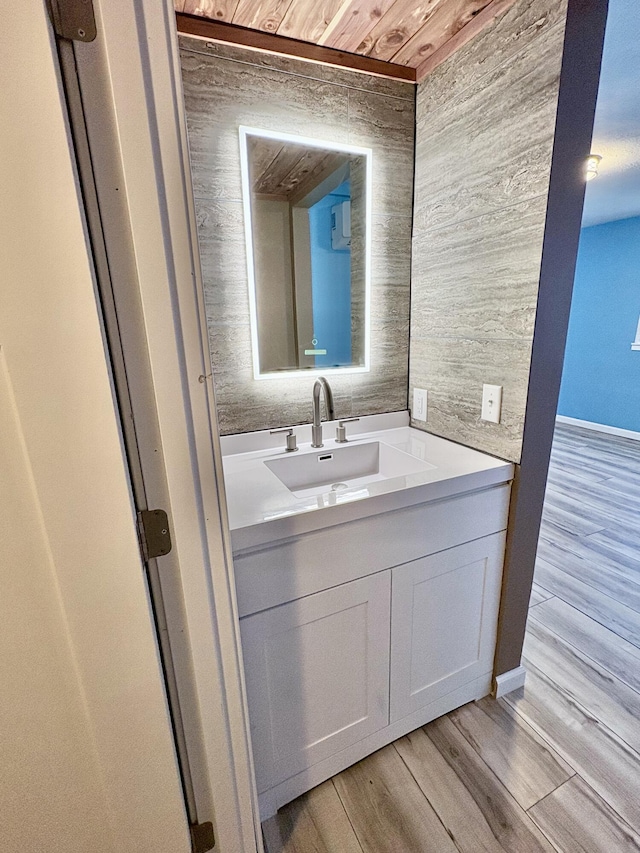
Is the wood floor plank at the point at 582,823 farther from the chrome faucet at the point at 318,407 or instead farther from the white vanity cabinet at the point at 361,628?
the chrome faucet at the point at 318,407

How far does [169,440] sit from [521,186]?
110cm

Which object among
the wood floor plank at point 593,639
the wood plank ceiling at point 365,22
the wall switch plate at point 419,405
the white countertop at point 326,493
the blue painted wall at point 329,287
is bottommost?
the wood floor plank at point 593,639

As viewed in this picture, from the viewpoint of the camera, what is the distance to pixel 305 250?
4.41 ft

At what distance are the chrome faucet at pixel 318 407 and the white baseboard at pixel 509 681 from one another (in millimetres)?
1052

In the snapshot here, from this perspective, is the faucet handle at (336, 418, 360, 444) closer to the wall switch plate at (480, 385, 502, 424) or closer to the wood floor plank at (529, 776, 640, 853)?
the wall switch plate at (480, 385, 502, 424)

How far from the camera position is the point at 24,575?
571 millimetres

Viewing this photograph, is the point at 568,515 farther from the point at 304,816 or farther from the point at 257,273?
the point at 257,273

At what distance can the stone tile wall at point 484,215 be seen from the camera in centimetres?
98

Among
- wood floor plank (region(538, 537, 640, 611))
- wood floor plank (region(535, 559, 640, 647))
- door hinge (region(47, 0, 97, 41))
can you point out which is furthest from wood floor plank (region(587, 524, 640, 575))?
door hinge (region(47, 0, 97, 41))

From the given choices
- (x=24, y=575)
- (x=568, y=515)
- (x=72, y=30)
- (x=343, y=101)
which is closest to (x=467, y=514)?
(x=24, y=575)

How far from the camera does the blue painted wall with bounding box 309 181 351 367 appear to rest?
135cm

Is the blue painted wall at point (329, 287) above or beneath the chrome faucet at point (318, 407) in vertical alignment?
above

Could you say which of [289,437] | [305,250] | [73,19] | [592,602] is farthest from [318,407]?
[592,602]

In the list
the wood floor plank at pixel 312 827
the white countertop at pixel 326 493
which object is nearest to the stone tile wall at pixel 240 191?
the white countertop at pixel 326 493
